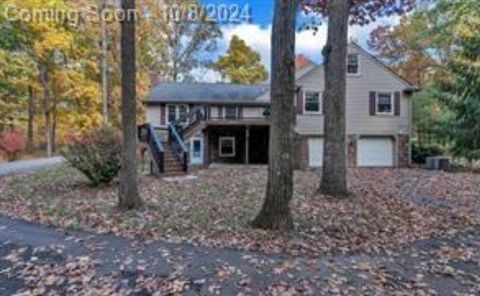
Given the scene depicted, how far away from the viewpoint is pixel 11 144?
27047 millimetres

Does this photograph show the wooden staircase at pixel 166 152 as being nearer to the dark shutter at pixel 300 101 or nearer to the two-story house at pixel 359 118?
the two-story house at pixel 359 118

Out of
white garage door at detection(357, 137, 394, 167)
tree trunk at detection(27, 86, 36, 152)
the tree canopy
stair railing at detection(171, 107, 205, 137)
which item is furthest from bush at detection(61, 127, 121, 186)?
the tree canopy

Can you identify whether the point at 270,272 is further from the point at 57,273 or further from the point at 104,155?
the point at 104,155

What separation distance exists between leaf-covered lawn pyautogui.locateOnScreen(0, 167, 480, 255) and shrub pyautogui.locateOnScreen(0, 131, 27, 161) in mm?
12688

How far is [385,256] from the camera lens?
23.5 feet

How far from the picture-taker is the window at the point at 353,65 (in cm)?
2639

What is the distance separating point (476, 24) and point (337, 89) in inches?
476

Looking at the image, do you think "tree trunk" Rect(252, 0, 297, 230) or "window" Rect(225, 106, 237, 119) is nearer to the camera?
"tree trunk" Rect(252, 0, 297, 230)

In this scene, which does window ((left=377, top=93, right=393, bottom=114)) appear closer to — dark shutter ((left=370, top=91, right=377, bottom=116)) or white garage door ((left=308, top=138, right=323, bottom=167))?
dark shutter ((left=370, top=91, right=377, bottom=116))

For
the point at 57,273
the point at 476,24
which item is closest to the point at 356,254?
the point at 57,273

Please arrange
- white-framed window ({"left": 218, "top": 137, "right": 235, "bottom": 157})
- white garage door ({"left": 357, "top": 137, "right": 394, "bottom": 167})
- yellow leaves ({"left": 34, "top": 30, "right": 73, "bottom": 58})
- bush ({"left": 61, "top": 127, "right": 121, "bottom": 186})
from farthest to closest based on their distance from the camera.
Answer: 1. white-framed window ({"left": 218, "top": 137, "right": 235, "bottom": 157})
2. yellow leaves ({"left": 34, "top": 30, "right": 73, "bottom": 58})
3. white garage door ({"left": 357, "top": 137, "right": 394, "bottom": 167})
4. bush ({"left": 61, "top": 127, "right": 121, "bottom": 186})

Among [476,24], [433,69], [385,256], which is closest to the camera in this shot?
[385,256]

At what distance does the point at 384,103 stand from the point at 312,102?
3922 millimetres

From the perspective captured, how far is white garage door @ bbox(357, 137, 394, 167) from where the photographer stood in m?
26.9
